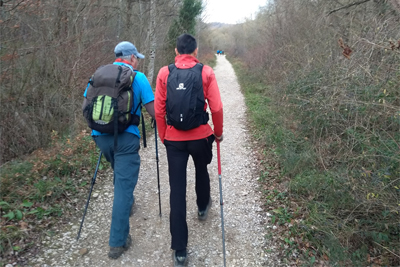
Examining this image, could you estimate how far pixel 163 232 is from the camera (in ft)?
12.0

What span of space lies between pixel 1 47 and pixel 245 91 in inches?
405

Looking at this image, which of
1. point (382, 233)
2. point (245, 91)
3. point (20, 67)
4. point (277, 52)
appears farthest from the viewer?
point (245, 91)

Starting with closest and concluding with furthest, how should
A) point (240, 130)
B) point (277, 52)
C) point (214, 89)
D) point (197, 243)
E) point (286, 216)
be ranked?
point (214, 89)
point (197, 243)
point (286, 216)
point (240, 130)
point (277, 52)

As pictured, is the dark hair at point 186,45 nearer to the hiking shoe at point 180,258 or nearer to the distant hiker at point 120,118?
the distant hiker at point 120,118

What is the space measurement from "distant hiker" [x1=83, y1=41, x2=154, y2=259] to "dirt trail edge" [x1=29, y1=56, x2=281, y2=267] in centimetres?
31

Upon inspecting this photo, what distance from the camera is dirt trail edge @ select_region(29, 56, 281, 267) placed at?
125 inches

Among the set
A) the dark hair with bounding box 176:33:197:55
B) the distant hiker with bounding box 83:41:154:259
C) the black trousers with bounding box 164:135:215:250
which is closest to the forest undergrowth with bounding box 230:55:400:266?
the black trousers with bounding box 164:135:215:250

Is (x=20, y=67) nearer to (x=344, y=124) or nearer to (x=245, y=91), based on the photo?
(x=344, y=124)

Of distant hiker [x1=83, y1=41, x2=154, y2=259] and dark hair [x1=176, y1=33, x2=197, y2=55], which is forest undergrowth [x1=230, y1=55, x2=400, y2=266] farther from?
dark hair [x1=176, y1=33, x2=197, y2=55]

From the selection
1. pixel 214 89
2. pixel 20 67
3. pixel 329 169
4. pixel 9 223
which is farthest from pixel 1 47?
pixel 329 169

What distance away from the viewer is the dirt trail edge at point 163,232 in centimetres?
318

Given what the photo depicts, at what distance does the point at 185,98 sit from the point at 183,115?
16cm

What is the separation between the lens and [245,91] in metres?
13.9

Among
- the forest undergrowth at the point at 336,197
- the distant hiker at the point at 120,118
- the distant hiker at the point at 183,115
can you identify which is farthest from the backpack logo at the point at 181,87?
the forest undergrowth at the point at 336,197
